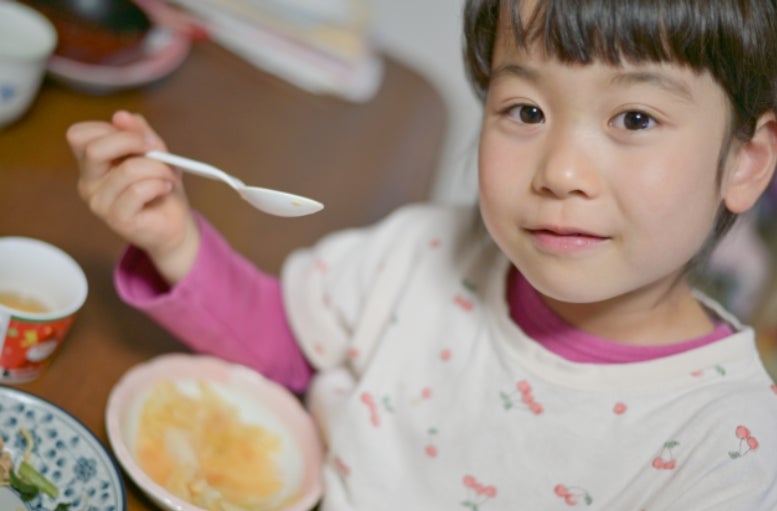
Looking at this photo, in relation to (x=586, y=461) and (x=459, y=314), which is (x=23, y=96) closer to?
(x=459, y=314)

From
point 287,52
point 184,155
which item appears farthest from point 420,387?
point 287,52

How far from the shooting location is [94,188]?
2.85ft

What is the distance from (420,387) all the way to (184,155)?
45 centimetres

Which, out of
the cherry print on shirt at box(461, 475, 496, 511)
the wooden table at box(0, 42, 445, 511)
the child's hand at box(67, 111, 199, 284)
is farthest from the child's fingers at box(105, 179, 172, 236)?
the cherry print on shirt at box(461, 475, 496, 511)

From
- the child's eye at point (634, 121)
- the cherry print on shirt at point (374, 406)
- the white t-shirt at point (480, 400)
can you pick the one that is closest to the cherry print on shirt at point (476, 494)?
the white t-shirt at point (480, 400)

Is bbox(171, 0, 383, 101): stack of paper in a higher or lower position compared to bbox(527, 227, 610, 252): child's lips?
lower

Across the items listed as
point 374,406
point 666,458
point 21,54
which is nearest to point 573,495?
point 666,458

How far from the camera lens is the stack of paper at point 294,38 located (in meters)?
1.40

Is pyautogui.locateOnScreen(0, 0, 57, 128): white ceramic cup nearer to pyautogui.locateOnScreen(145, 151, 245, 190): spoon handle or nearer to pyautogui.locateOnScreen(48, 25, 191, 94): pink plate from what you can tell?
pyautogui.locateOnScreen(48, 25, 191, 94): pink plate

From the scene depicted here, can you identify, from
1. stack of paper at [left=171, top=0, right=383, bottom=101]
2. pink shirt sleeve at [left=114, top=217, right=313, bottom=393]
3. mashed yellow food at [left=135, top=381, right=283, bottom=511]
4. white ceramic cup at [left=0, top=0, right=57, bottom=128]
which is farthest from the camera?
stack of paper at [left=171, top=0, right=383, bottom=101]

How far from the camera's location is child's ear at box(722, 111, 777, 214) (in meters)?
0.81

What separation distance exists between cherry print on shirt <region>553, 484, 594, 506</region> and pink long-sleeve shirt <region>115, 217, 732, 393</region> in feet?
0.36

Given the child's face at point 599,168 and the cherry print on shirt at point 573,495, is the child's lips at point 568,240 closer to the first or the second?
the child's face at point 599,168

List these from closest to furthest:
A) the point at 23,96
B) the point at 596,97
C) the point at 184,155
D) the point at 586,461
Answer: the point at 596,97
the point at 586,461
the point at 23,96
the point at 184,155
